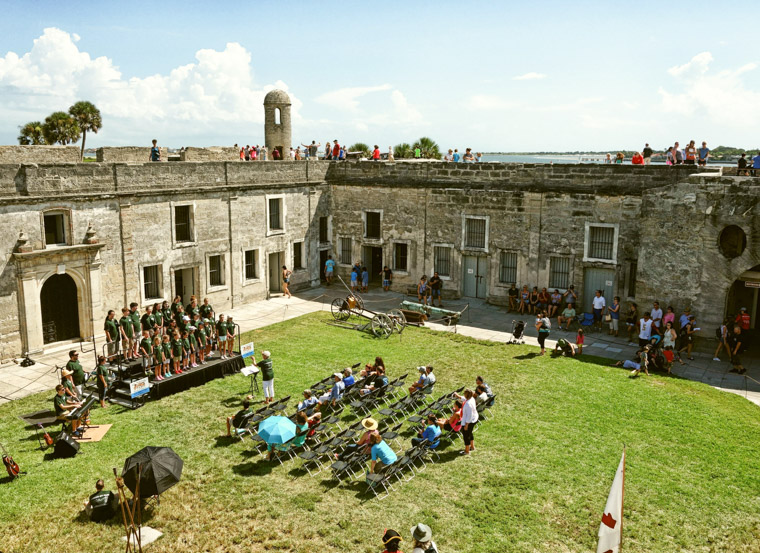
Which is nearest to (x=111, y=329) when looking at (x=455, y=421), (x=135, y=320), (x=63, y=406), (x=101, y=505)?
(x=135, y=320)

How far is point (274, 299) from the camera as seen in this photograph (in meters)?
29.6

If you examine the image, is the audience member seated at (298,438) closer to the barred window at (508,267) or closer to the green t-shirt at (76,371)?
the green t-shirt at (76,371)

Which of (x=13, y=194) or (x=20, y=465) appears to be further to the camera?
(x=13, y=194)

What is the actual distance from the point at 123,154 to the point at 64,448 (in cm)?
1366

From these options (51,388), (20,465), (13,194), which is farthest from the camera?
(13,194)

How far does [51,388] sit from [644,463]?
15935 millimetres

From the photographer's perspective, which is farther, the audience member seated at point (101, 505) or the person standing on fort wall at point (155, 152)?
the person standing on fort wall at point (155, 152)

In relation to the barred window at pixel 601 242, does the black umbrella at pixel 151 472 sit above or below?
below

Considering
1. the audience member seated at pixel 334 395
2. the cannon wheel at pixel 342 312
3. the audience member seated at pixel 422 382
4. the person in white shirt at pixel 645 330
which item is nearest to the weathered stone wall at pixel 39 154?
the cannon wheel at pixel 342 312

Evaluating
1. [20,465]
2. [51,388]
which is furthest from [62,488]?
[51,388]

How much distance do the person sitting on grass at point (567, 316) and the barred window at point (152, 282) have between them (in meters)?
15.8

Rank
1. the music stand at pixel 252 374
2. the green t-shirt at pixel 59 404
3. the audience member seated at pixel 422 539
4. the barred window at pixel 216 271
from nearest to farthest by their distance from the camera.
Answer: the audience member seated at pixel 422 539 → the green t-shirt at pixel 59 404 → the music stand at pixel 252 374 → the barred window at pixel 216 271

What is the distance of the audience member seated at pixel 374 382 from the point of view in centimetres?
1722

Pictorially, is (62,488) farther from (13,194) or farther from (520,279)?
(520,279)
